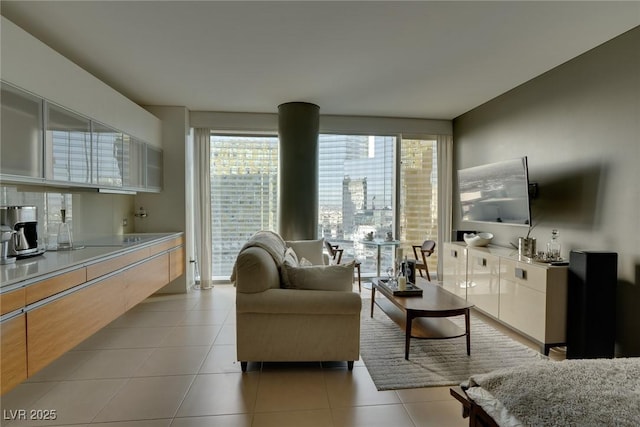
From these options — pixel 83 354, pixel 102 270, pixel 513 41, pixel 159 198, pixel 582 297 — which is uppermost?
pixel 513 41

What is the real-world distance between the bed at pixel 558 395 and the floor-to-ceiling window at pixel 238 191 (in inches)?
167

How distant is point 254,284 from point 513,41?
9.83ft

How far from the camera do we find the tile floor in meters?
1.94

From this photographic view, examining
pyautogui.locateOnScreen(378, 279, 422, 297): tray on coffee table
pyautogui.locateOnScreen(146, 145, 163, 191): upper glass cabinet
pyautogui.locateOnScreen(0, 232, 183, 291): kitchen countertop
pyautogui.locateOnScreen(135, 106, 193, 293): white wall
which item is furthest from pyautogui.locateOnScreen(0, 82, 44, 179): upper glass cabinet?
pyautogui.locateOnScreen(378, 279, 422, 297): tray on coffee table

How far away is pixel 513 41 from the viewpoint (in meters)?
2.74

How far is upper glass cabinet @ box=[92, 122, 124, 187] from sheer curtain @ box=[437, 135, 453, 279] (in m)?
4.60

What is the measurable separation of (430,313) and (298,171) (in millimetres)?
2683

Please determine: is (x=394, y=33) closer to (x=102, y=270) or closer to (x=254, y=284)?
(x=254, y=284)

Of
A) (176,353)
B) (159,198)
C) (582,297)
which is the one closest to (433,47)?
(582,297)

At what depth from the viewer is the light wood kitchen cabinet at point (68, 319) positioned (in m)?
1.84

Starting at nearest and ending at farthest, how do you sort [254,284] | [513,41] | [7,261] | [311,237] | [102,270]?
[7,261] < [254,284] < [102,270] < [513,41] < [311,237]

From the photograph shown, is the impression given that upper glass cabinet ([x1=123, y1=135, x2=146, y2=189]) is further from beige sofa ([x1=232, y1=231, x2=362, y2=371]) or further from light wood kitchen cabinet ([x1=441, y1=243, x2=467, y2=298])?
light wood kitchen cabinet ([x1=441, y1=243, x2=467, y2=298])

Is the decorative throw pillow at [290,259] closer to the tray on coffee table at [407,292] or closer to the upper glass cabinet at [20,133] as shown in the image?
the tray on coffee table at [407,292]

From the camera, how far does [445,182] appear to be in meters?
5.33
